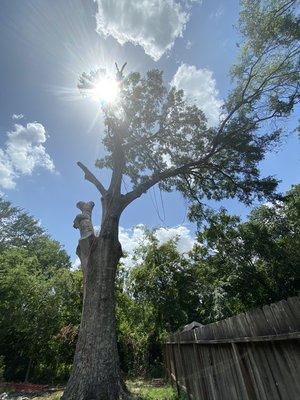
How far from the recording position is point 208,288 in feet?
61.8

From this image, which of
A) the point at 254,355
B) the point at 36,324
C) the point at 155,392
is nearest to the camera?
the point at 254,355

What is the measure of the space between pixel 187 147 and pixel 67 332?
414 inches

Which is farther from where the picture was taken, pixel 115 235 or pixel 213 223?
pixel 213 223

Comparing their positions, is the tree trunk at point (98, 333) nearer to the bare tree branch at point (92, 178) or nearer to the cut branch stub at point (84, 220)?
the cut branch stub at point (84, 220)

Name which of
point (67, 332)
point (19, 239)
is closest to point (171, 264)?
point (67, 332)

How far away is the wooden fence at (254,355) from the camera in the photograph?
220 cm

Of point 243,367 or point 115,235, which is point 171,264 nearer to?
point 115,235

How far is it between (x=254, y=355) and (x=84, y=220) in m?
6.01

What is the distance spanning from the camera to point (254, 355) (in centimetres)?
285

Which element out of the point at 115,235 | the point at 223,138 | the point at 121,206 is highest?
the point at 223,138

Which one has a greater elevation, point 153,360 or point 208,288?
point 208,288

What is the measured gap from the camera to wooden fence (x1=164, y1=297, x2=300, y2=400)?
2.20 m

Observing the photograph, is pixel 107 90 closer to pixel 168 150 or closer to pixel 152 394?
pixel 168 150

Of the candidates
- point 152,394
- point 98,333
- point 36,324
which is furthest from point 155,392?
point 36,324
